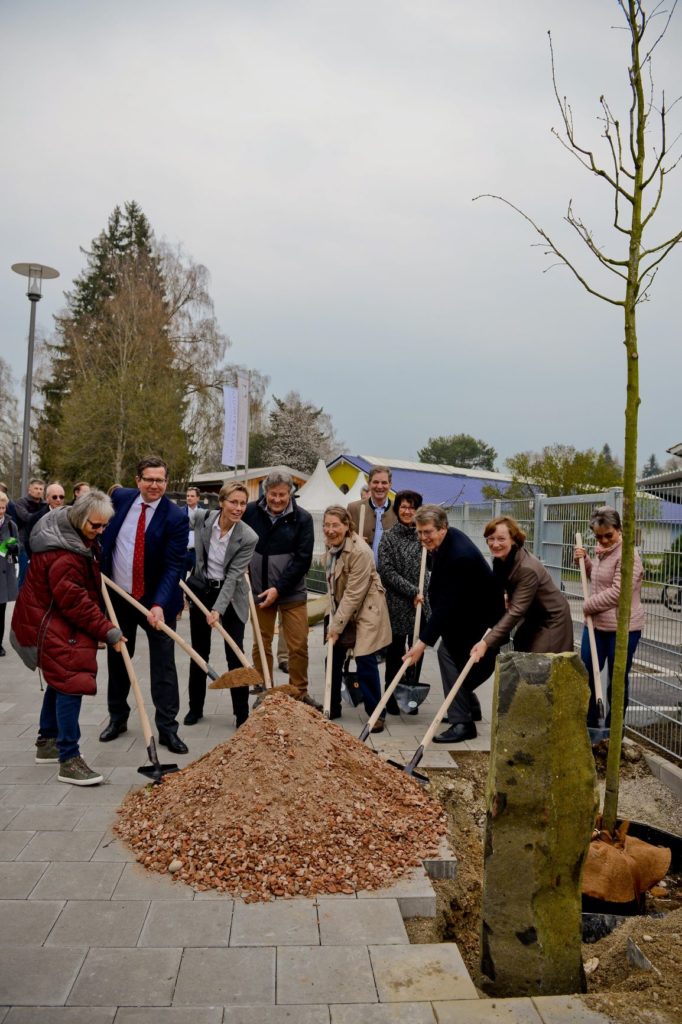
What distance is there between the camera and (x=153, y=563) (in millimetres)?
5852

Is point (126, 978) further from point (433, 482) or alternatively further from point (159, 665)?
point (433, 482)

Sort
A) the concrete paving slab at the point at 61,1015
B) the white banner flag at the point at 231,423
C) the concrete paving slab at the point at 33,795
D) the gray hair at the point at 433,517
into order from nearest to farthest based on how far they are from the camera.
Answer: the concrete paving slab at the point at 61,1015 → the concrete paving slab at the point at 33,795 → the gray hair at the point at 433,517 → the white banner flag at the point at 231,423

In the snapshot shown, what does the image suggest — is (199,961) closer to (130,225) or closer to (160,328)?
(160,328)

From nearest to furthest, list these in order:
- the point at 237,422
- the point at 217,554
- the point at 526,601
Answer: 1. the point at 526,601
2. the point at 217,554
3. the point at 237,422

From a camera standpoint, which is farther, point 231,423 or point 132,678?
point 231,423

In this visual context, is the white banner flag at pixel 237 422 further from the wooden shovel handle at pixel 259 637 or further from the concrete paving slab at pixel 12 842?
the concrete paving slab at pixel 12 842

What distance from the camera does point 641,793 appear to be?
18.5ft

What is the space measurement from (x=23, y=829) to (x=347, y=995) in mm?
2233

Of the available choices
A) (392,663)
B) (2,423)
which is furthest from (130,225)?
(392,663)

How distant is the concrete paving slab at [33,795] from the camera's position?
471 centimetres

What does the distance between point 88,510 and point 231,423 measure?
43.2 feet

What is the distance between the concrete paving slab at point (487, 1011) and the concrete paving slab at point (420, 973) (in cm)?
6

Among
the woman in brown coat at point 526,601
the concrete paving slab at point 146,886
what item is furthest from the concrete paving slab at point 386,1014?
the woman in brown coat at point 526,601

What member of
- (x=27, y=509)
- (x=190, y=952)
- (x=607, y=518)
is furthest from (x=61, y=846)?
(x=27, y=509)
